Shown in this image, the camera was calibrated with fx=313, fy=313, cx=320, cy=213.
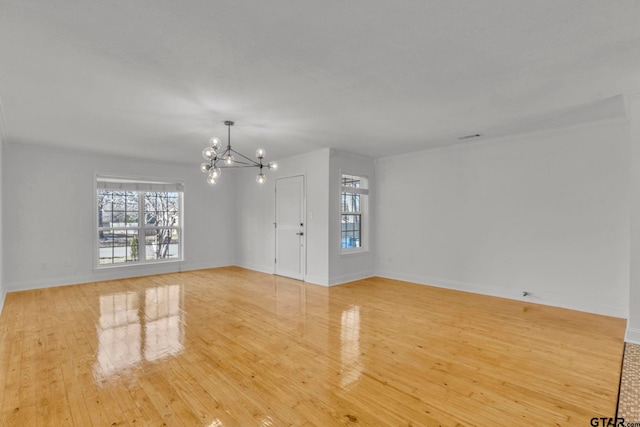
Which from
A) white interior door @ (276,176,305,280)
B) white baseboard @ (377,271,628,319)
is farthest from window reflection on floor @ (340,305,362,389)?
white interior door @ (276,176,305,280)

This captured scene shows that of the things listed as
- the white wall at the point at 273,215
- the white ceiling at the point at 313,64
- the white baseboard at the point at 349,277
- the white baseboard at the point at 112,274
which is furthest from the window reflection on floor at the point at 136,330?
the white baseboard at the point at 349,277

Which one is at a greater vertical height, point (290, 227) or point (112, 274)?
point (290, 227)

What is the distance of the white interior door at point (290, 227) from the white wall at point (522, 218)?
6.09ft

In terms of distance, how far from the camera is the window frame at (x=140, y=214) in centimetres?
639

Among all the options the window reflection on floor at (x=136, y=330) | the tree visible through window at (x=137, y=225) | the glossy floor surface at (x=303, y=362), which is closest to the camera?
the glossy floor surface at (x=303, y=362)

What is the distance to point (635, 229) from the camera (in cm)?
336

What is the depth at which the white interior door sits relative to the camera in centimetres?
646

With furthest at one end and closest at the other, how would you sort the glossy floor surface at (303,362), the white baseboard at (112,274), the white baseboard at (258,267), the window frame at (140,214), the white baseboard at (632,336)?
the white baseboard at (258,267) → the window frame at (140,214) → the white baseboard at (112,274) → the white baseboard at (632,336) → the glossy floor surface at (303,362)

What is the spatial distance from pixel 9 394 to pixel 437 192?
6046mm

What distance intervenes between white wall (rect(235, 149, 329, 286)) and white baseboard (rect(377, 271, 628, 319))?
5.80ft

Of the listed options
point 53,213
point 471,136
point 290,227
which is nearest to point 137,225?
point 53,213

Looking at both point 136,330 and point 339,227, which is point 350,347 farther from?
point 339,227

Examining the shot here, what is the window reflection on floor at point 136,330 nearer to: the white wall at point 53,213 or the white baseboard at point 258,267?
the white wall at point 53,213

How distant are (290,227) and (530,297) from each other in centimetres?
442
